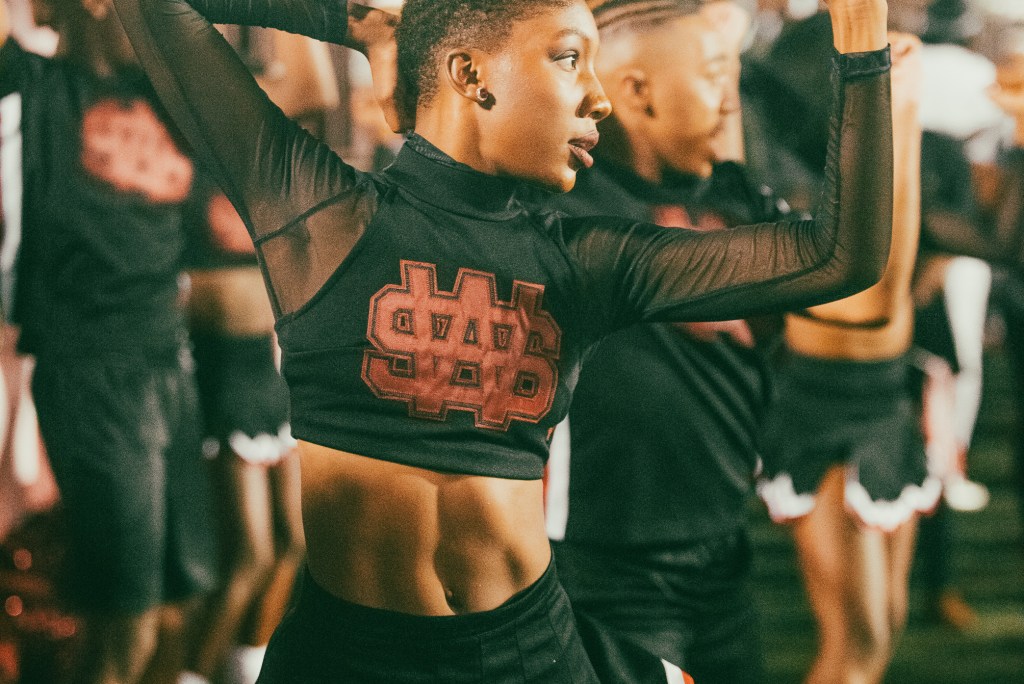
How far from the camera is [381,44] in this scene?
3.30 feet

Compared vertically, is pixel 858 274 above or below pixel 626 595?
above

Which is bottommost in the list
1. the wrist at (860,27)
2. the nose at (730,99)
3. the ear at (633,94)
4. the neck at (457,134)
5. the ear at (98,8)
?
the nose at (730,99)

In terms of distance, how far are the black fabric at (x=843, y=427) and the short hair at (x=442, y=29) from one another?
0.87 metres

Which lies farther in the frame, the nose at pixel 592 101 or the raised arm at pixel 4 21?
the raised arm at pixel 4 21

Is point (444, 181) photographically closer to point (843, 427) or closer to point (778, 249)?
point (778, 249)

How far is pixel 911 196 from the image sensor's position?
4.13ft

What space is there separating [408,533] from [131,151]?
0.76 m

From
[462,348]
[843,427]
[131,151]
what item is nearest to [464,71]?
[462,348]

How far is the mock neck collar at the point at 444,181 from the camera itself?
3.19 feet

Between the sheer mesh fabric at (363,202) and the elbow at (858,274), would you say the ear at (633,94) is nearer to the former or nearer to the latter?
the sheer mesh fabric at (363,202)

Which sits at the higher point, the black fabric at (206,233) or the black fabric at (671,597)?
the black fabric at (206,233)

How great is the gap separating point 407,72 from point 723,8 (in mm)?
516

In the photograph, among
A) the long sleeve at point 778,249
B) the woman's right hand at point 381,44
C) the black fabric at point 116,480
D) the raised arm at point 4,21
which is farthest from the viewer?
the black fabric at point 116,480

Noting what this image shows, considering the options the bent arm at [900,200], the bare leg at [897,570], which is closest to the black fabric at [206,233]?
the bent arm at [900,200]
